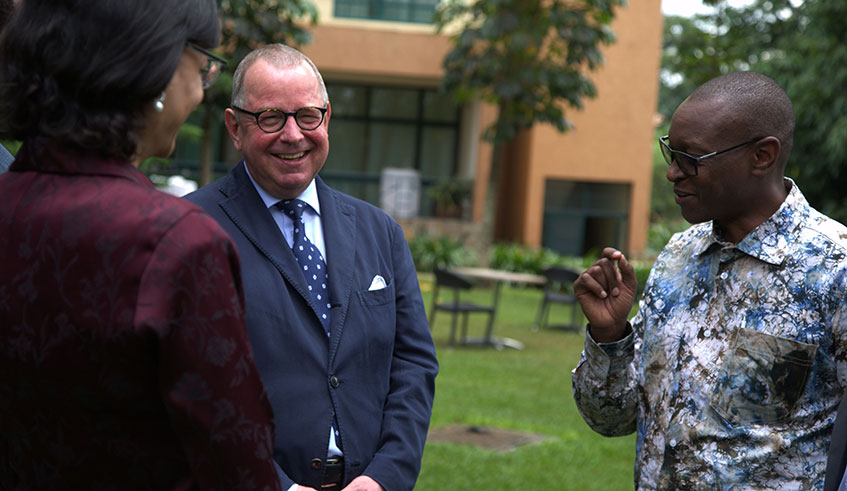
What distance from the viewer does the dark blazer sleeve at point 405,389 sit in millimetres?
2707

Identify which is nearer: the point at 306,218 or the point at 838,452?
the point at 838,452

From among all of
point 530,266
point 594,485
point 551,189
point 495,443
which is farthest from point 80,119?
point 551,189

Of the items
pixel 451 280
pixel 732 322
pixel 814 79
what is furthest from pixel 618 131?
pixel 732 322

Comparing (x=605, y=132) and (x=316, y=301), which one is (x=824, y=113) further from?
(x=316, y=301)

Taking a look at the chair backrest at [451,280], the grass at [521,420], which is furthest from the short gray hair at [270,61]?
Result: the chair backrest at [451,280]

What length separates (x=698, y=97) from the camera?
2646 mm

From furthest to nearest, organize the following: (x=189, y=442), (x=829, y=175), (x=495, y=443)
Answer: (x=829, y=175)
(x=495, y=443)
(x=189, y=442)

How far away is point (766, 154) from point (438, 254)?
19634 mm

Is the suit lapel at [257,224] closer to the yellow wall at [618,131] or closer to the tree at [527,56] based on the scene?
the tree at [527,56]

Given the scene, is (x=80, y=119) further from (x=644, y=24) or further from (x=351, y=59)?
(x=644, y=24)

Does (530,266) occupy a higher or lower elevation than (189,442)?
lower

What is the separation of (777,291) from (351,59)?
69.2 feet

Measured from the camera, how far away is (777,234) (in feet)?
8.46

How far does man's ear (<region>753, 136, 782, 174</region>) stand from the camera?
2.57m
